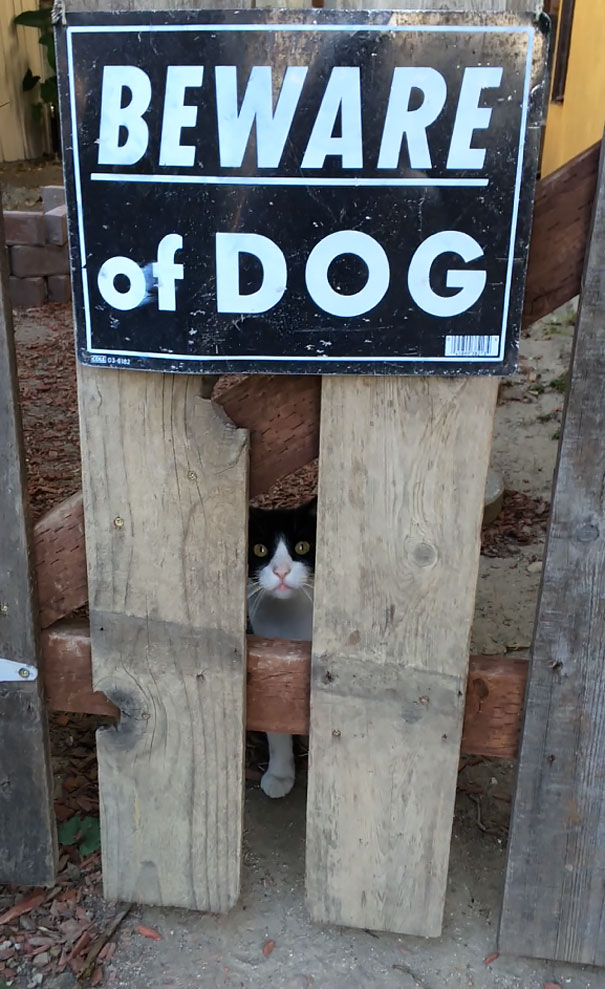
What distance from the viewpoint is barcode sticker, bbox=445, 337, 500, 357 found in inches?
55.3

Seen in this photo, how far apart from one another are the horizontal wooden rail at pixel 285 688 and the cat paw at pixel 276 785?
0.61m

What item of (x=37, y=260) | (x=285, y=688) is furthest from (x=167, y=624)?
(x=37, y=260)

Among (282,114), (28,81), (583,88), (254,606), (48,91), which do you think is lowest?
(254,606)

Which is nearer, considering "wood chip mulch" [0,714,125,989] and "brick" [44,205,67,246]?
"wood chip mulch" [0,714,125,989]

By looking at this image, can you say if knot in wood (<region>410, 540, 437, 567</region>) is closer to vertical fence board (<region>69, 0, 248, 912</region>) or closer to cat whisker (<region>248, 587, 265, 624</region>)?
vertical fence board (<region>69, 0, 248, 912</region>)

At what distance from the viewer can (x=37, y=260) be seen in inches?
262

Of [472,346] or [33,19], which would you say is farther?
[33,19]

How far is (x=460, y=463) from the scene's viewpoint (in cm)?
152

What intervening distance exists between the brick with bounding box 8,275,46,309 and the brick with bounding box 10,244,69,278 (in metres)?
0.05

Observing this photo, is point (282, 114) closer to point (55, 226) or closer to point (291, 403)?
point (291, 403)

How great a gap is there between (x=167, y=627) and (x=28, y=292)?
18.9 feet

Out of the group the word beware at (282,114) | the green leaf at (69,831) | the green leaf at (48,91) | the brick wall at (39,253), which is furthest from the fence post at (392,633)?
the green leaf at (48,91)

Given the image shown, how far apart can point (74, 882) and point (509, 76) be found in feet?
6.54

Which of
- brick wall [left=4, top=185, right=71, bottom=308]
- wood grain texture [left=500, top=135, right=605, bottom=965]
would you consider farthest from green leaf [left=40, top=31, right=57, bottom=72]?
wood grain texture [left=500, top=135, right=605, bottom=965]
